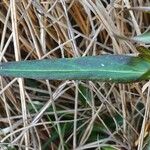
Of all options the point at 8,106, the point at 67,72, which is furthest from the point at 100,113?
the point at 67,72

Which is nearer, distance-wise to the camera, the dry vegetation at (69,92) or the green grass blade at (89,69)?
the green grass blade at (89,69)

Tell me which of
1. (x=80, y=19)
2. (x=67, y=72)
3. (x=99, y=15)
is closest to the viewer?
(x=67, y=72)

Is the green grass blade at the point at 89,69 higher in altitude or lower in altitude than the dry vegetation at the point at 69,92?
higher

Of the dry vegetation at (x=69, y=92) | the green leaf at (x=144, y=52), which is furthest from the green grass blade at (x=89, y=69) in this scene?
the dry vegetation at (x=69, y=92)

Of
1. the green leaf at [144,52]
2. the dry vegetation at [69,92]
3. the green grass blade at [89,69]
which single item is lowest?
the dry vegetation at [69,92]

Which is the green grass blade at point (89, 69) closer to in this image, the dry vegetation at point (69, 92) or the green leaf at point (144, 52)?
the green leaf at point (144, 52)

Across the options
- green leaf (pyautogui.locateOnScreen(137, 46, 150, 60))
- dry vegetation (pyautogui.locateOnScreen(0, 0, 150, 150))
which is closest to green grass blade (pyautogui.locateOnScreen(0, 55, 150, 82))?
green leaf (pyautogui.locateOnScreen(137, 46, 150, 60))

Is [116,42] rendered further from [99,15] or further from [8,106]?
[8,106]
